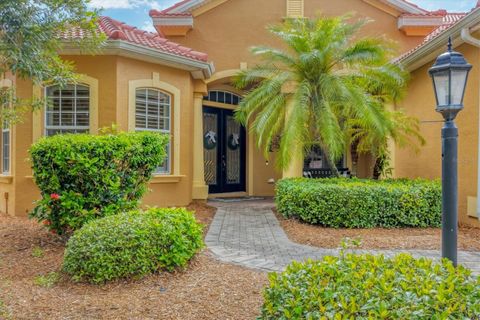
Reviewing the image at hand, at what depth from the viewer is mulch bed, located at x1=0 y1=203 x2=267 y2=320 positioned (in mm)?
3645

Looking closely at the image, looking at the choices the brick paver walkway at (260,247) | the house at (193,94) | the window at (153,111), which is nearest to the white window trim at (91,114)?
the house at (193,94)

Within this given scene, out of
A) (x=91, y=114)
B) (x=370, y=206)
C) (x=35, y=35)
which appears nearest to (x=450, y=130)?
(x=370, y=206)

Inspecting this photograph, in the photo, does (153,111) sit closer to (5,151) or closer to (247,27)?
(5,151)

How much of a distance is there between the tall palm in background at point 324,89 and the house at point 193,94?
1281mm

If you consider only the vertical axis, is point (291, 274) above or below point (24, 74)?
below

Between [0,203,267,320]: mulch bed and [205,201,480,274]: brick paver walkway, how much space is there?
1.50ft

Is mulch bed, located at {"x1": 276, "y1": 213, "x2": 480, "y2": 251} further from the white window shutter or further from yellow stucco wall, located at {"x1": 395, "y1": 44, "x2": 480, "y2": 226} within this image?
the white window shutter

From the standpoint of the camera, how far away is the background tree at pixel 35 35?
161 inches

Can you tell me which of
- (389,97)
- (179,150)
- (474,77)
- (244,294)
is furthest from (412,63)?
(244,294)

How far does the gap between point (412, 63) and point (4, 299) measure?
33.1 feet

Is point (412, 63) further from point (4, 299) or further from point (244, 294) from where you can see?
point (4, 299)

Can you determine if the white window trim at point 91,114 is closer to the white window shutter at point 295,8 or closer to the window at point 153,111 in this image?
the window at point 153,111

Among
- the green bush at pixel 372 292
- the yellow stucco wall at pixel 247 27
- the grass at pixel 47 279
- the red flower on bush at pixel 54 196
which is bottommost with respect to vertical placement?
the grass at pixel 47 279

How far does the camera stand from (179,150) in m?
10.3
